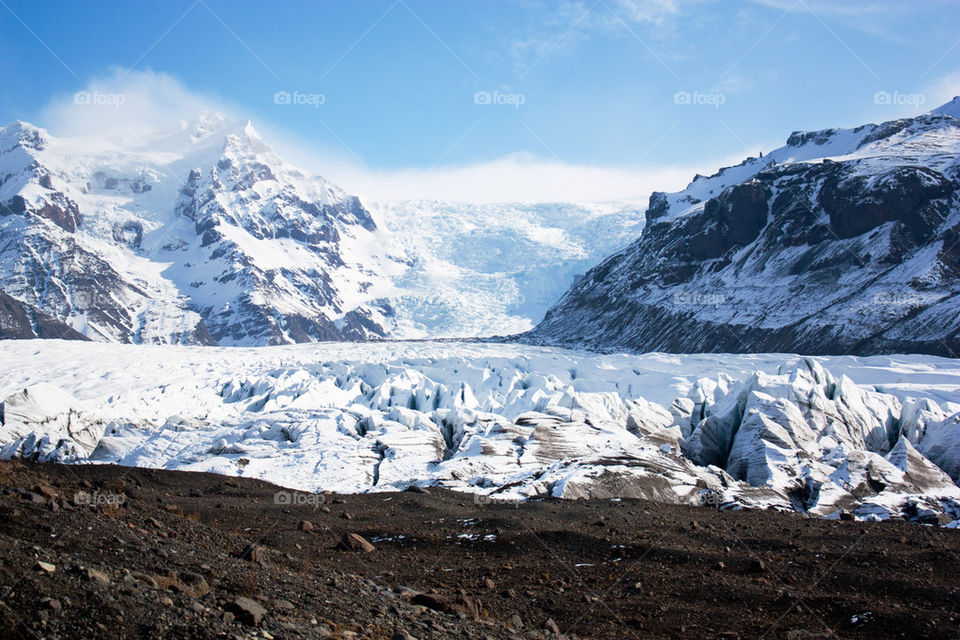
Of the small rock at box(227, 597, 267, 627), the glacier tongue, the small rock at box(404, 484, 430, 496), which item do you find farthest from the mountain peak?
the small rock at box(227, 597, 267, 627)

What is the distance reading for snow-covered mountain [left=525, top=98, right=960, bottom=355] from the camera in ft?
373

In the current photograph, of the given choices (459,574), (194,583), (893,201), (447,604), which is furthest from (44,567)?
(893,201)

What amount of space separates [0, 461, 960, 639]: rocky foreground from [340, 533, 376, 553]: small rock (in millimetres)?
75

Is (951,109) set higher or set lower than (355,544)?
higher

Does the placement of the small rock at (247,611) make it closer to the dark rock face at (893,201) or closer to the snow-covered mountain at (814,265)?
the snow-covered mountain at (814,265)

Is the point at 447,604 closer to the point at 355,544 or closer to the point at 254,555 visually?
the point at 254,555

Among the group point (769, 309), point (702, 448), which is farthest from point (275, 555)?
point (769, 309)

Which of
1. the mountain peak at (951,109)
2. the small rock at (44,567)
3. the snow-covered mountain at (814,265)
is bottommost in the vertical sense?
the small rock at (44,567)

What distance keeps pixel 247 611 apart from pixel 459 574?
20.8 ft

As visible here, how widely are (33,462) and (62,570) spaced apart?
2457cm

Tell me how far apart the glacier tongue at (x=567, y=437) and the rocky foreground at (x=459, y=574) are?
6.13 m

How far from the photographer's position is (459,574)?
48.7 ft

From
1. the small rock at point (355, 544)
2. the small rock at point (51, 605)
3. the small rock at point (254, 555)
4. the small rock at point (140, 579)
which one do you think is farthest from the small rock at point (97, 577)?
the small rock at point (355, 544)

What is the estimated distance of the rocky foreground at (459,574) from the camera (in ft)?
30.3
